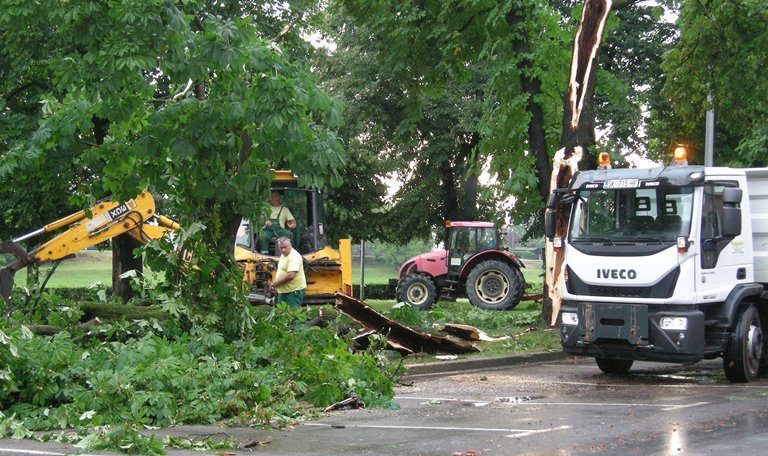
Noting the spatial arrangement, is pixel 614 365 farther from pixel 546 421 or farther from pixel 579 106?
pixel 579 106

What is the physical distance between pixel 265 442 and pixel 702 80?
54.6 ft

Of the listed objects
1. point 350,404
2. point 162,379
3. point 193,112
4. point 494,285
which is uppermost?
point 193,112

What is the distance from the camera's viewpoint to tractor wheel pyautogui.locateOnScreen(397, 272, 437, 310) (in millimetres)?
33375

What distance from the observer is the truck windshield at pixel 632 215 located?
1365 cm

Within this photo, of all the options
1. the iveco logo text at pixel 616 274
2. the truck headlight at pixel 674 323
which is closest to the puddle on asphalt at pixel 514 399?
the truck headlight at pixel 674 323

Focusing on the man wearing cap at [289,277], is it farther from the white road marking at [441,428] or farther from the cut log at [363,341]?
the white road marking at [441,428]

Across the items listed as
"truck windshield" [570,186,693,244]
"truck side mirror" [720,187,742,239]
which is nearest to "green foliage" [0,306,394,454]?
"truck windshield" [570,186,693,244]

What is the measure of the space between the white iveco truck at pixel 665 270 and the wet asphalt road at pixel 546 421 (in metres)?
0.58

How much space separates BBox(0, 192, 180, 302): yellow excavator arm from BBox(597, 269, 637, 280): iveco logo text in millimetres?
7753

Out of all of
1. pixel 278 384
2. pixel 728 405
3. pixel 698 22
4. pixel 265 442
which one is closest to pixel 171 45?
pixel 278 384

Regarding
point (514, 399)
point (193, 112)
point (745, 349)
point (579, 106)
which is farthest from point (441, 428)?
point (579, 106)

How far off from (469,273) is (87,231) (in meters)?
15.9

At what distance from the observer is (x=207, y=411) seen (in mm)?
10430

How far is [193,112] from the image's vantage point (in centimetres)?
1223
